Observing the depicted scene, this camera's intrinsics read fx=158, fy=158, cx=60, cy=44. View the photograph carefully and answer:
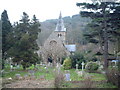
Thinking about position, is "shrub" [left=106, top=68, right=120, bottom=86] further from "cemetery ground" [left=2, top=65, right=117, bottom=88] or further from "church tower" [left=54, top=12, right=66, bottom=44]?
"church tower" [left=54, top=12, right=66, bottom=44]

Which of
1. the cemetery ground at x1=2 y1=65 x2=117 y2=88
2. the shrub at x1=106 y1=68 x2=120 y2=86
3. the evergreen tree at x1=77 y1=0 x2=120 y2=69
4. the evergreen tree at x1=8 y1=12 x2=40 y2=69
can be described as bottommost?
the cemetery ground at x1=2 y1=65 x2=117 y2=88

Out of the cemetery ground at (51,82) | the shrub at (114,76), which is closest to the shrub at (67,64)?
the cemetery ground at (51,82)

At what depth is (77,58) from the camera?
20953 millimetres

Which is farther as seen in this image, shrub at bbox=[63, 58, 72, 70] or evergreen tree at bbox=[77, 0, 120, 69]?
shrub at bbox=[63, 58, 72, 70]

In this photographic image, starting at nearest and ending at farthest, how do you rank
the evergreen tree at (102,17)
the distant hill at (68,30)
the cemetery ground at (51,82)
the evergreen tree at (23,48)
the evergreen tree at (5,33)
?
1. the cemetery ground at (51,82)
2. the evergreen tree at (102,17)
3. the evergreen tree at (23,48)
4. the evergreen tree at (5,33)
5. the distant hill at (68,30)

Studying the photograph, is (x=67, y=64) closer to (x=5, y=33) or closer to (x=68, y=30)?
(x=5, y=33)

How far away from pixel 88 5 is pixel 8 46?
363 inches

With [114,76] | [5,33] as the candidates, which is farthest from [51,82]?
[5,33]

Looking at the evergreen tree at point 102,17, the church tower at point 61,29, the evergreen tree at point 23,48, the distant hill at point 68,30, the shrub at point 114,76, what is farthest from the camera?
the church tower at point 61,29

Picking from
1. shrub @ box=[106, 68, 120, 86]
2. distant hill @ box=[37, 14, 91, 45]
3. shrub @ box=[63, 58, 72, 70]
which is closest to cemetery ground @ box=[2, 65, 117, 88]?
shrub @ box=[106, 68, 120, 86]

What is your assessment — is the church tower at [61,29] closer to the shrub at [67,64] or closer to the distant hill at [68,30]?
the distant hill at [68,30]

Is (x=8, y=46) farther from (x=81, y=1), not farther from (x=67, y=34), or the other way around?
(x=67, y=34)

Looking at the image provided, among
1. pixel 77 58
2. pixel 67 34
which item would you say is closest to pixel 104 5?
pixel 77 58

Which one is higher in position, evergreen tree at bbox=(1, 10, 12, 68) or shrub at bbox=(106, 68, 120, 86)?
evergreen tree at bbox=(1, 10, 12, 68)
